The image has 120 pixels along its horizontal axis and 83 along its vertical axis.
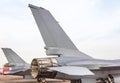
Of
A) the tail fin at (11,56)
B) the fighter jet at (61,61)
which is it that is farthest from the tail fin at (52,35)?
the tail fin at (11,56)

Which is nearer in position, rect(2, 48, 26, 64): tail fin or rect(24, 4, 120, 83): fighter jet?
rect(24, 4, 120, 83): fighter jet

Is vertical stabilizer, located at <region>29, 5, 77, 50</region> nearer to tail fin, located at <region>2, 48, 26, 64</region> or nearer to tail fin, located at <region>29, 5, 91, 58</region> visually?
→ tail fin, located at <region>29, 5, 91, 58</region>

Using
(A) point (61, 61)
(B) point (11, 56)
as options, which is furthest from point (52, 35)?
(B) point (11, 56)

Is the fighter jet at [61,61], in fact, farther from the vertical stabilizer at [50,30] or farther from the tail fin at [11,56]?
the tail fin at [11,56]

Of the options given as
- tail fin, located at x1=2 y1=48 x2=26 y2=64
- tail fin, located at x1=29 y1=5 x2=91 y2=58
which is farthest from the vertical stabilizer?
tail fin, located at x1=2 y1=48 x2=26 y2=64

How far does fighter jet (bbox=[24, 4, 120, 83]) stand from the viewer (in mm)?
10273

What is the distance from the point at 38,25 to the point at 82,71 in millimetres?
3763

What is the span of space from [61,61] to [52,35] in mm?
1773

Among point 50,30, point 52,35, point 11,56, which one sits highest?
point 50,30

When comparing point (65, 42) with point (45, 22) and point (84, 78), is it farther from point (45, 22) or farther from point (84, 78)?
point (84, 78)

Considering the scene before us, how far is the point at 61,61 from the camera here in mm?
10484

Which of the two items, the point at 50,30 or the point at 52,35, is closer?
the point at 52,35

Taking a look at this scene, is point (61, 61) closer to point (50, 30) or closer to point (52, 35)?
point (52, 35)

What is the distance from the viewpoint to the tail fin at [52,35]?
1133cm
